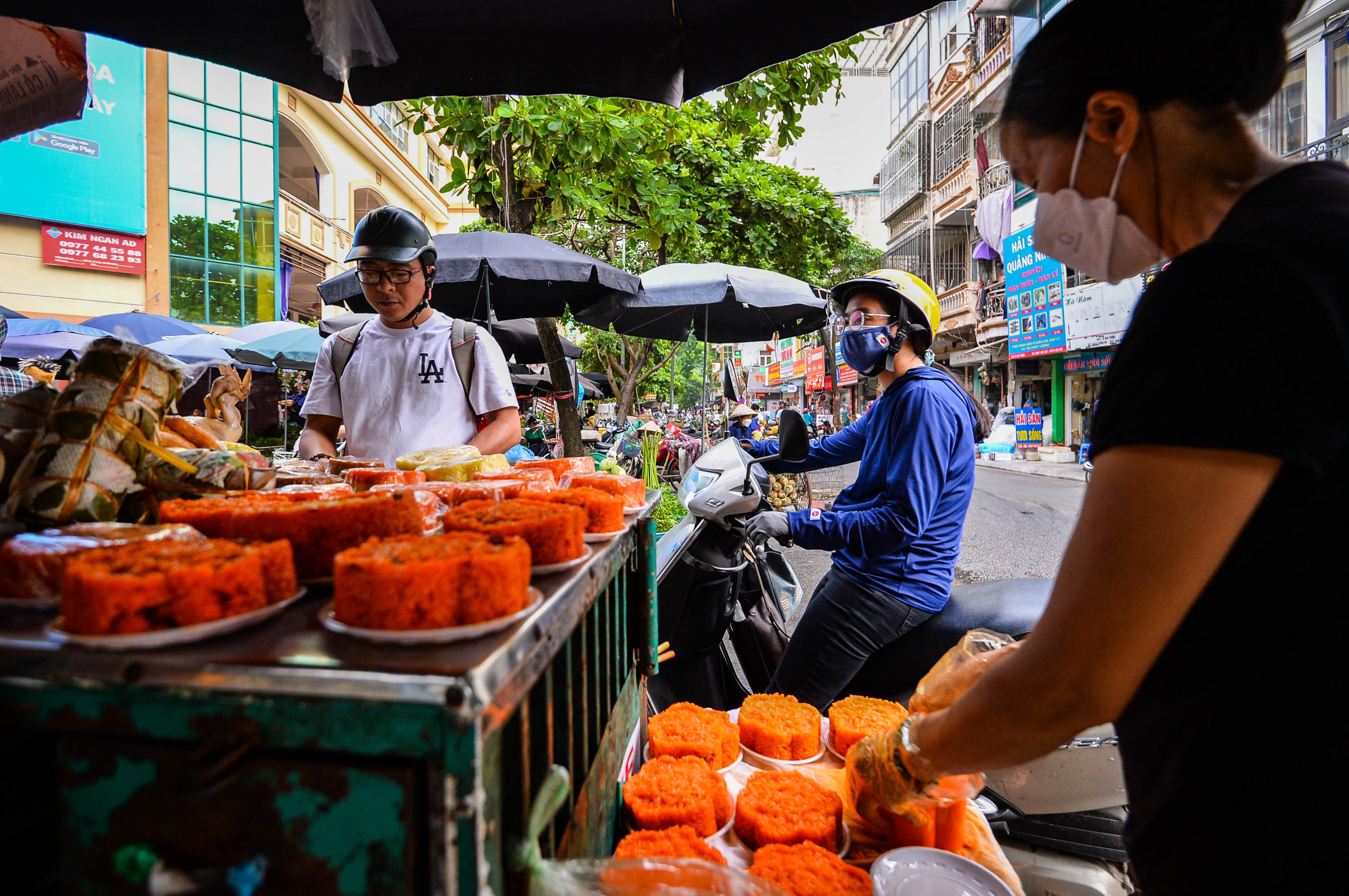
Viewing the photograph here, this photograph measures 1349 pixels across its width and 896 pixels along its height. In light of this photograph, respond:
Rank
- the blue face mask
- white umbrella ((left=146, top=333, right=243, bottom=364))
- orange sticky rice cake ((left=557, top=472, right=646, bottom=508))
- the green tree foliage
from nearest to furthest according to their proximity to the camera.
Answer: orange sticky rice cake ((left=557, top=472, right=646, bottom=508)) < the blue face mask < the green tree foliage < white umbrella ((left=146, top=333, right=243, bottom=364))

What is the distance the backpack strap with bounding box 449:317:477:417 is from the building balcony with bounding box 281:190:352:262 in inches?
797

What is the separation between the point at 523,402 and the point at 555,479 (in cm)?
1694

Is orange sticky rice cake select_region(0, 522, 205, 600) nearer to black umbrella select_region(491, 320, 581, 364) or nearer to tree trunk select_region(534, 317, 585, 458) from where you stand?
tree trunk select_region(534, 317, 585, 458)

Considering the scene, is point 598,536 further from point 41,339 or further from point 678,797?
point 41,339

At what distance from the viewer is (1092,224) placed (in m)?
1.20

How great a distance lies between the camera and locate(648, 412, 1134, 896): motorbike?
209 cm

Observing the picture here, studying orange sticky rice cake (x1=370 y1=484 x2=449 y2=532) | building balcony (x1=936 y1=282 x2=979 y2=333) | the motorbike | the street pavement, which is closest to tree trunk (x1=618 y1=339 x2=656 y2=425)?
the street pavement

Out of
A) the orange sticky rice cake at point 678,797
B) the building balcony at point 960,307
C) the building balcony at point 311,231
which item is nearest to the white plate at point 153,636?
the orange sticky rice cake at point 678,797

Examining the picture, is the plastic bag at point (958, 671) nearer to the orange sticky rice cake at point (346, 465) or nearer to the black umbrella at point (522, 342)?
the orange sticky rice cake at point (346, 465)

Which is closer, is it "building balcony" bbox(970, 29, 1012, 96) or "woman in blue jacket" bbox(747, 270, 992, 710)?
"woman in blue jacket" bbox(747, 270, 992, 710)

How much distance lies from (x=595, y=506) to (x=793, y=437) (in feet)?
5.04

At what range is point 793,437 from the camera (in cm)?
280

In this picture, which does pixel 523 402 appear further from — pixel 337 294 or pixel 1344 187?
pixel 1344 187

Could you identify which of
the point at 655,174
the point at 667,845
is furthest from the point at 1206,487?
the point at 655,174
